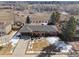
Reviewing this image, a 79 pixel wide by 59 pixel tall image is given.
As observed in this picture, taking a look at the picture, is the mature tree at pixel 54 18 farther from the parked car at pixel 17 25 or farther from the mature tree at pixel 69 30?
the parked car at pixel 17 25

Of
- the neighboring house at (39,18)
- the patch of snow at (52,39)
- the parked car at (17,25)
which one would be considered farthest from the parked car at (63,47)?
the parked car at (17,25)

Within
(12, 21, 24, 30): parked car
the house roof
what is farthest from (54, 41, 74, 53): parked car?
(12, 21, 24, 30): parked car

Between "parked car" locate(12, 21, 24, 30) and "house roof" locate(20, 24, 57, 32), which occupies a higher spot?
"parked car" locate(12, 21, 24, 30)

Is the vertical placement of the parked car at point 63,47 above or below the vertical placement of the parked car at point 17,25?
below

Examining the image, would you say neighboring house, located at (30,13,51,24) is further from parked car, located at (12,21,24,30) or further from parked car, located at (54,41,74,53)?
parked car, located at (54,41,74,53)

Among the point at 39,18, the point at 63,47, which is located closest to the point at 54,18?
the point at 39,18

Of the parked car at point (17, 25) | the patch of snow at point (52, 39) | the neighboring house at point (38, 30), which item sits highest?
the parked car at point (17, 25)

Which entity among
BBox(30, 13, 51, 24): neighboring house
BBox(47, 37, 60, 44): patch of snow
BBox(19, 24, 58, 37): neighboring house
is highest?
BBox(30, 13, 51, 24): neighboring house

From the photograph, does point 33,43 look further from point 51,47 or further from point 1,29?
point 1,29

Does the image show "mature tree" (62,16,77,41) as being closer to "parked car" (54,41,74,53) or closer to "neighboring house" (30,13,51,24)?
"parked car" (54,41,74,53)

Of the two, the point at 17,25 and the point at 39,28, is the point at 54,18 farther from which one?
the point at 17,25
